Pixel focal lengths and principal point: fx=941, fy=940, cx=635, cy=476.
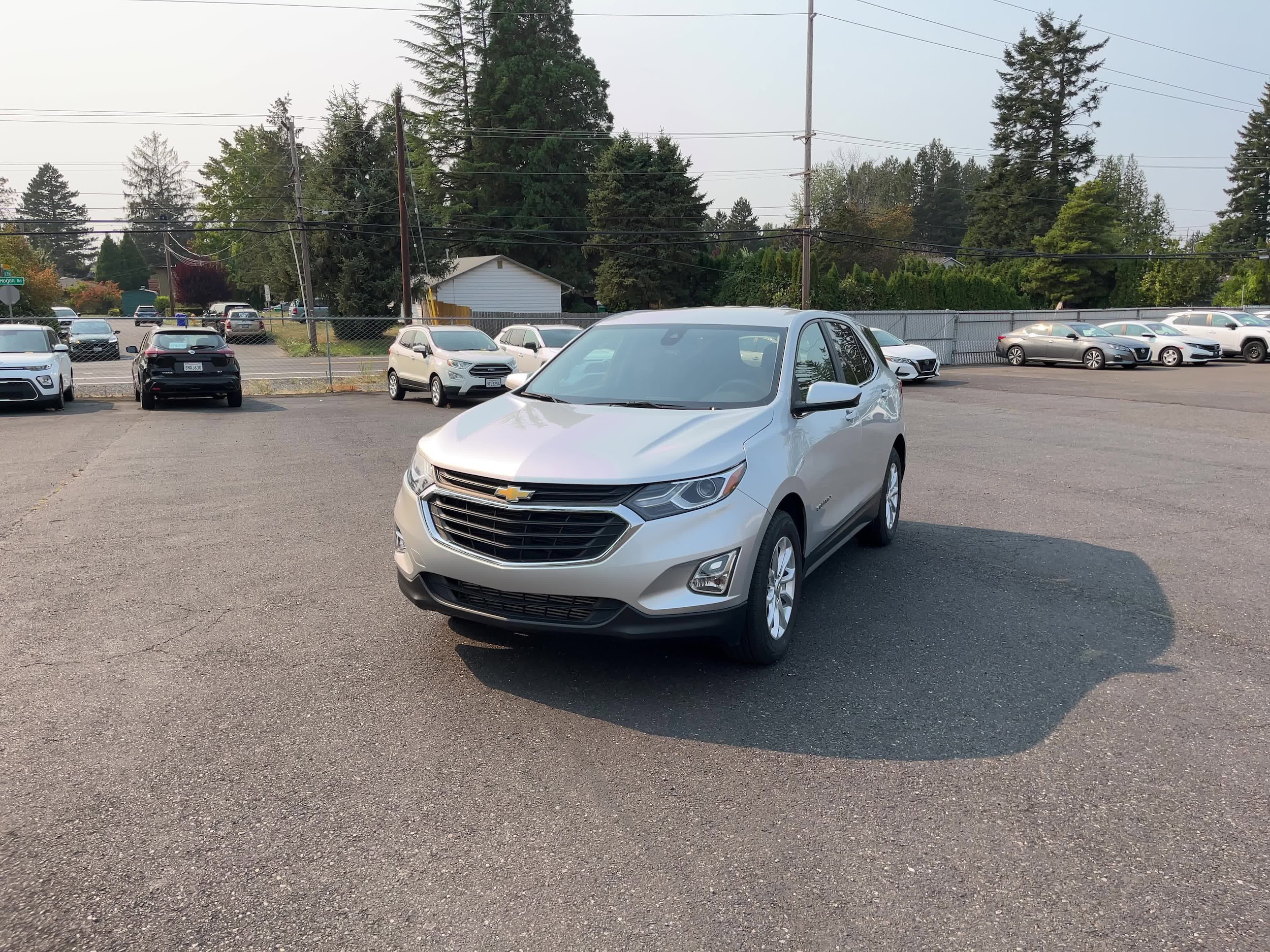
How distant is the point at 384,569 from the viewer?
21.6 ft

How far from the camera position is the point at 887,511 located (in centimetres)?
718

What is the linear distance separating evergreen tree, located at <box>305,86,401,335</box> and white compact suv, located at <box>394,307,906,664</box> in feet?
147

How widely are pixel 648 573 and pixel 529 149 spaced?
2594 inches

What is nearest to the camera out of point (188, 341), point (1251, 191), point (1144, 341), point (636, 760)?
point (636, 760)

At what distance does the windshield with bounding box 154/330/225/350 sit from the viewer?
724 inches

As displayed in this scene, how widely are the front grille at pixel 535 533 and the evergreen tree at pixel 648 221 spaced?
50.4m

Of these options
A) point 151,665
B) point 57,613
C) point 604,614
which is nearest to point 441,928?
point 604,614

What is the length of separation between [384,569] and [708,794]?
12.3 ft

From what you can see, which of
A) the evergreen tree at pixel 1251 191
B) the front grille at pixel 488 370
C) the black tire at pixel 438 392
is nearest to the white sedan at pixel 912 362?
the front grille at pixel 488 370

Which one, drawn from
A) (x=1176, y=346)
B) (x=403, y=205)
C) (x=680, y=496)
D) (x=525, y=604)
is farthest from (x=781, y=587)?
(x=1176, y=346)

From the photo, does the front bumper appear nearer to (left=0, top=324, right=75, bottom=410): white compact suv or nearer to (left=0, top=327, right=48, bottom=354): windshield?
(left=0, top=324, right=75, bottom=410): white compact suv

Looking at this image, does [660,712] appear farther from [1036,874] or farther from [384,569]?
[384,569]

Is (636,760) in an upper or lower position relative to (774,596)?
lower

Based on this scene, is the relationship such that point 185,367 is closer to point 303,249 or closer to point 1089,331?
point 1089,331
